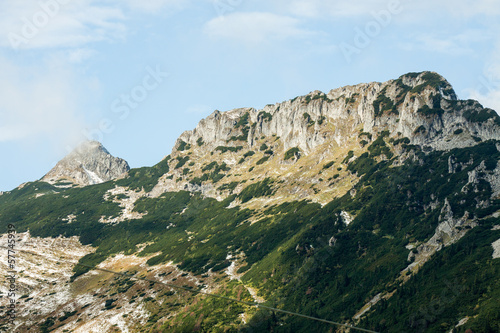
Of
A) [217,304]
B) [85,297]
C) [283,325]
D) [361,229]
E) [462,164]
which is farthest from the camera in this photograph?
[85,297]

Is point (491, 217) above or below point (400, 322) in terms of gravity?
above

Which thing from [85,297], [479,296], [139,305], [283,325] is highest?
[85,297]

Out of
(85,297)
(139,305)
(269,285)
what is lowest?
(269,285)

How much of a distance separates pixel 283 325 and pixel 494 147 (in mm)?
124608

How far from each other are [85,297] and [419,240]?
13990cm

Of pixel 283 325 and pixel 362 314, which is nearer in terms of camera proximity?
pixel 362 314

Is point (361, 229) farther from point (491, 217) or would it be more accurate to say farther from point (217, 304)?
point (217, 304)

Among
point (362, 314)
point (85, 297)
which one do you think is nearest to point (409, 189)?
point (362, 314)

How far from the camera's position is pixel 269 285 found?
523 feet

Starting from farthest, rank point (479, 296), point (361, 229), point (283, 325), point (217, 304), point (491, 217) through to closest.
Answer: point (361, 229), point (217, 304), point (491, 217), point (283, 325), point (479, 296)

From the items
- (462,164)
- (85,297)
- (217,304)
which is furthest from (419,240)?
(85,297)

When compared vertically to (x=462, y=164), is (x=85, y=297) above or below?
above

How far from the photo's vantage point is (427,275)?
12262 centimetres

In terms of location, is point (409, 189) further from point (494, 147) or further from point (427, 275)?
point (427, 275)
